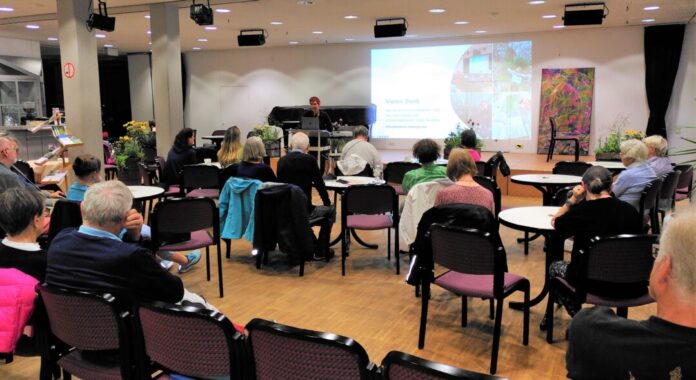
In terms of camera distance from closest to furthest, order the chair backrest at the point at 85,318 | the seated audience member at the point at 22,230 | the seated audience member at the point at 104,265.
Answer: the chair backrest at the point at 85,318 < the seated audience member at the point at 104,265 < the seated audience member at the point at 22,230

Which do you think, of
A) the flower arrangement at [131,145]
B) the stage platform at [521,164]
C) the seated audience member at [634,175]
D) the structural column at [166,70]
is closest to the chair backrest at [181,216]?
the seated audience member at [634,175]

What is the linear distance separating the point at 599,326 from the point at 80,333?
194 cm

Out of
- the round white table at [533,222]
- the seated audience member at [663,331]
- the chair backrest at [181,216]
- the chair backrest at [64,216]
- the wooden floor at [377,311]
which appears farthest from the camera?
the chair backrest at [181,216]

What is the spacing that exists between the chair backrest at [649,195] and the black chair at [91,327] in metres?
4.68

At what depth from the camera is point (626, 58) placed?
40.9 ft

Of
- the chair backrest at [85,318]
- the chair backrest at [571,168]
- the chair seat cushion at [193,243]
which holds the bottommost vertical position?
the chair seat cushion at [193,243]

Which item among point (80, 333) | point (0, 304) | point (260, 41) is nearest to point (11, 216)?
point (0, 304)

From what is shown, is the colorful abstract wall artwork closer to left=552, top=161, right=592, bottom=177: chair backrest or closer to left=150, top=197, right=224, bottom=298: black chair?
left=552, top=161, right=592, bottom=177: chair backrest

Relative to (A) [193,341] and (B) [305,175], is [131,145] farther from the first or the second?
(A) [193,341]

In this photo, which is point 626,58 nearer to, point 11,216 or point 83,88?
point 83,88

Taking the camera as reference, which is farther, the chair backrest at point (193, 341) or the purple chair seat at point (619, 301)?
the purple chair seat at point (619, 301)

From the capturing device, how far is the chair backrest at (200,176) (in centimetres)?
642

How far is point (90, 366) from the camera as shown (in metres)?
2.29

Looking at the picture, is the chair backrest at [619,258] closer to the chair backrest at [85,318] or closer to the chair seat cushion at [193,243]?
the chair backrest at [85,318]
